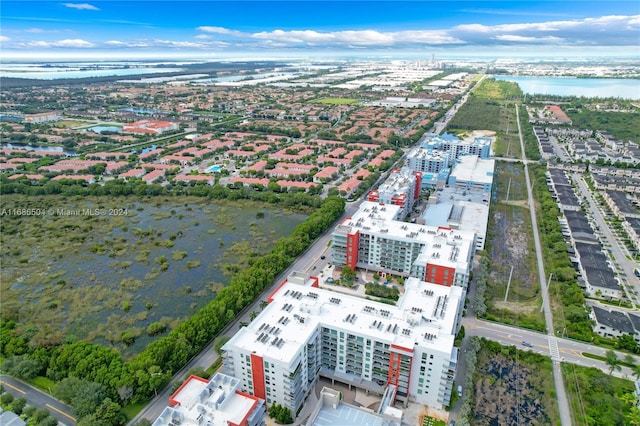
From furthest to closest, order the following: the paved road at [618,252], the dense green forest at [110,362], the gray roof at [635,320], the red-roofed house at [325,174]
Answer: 1. the red-roofed house at [325,174]
2. the paved road at [618,252]
3. the gray roof at [635,320]
4. the dense green forest at [110,362]

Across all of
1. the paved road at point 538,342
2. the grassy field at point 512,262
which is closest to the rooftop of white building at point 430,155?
the grassy field at point 512,262

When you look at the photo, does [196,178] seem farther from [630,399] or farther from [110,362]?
[630,399]

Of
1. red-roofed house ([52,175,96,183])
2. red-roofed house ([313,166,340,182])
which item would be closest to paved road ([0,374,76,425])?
red-roofed house ([52,175,96,183])

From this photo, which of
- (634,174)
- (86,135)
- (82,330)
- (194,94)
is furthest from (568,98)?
(82,330)

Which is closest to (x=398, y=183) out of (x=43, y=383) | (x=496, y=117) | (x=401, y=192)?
(x=401, y=192)

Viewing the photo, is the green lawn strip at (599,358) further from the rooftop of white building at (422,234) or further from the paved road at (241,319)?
the paved road at (241,319)

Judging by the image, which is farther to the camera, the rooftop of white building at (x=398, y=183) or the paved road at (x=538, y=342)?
the rooftop of white building at (x=398, y=183)

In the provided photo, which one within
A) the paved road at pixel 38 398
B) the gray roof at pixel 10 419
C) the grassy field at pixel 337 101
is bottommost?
the paved road at pixel 38 398
